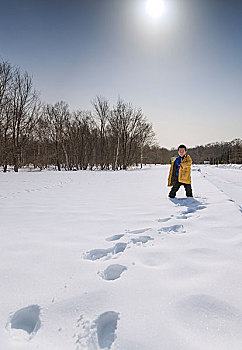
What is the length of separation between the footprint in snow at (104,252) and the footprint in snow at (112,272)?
25 centimetres

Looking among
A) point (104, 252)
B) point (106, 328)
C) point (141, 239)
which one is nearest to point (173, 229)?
point (141, 239)

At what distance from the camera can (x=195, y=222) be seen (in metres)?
3.30

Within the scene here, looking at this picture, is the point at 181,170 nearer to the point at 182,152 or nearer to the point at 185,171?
the point at 185,171

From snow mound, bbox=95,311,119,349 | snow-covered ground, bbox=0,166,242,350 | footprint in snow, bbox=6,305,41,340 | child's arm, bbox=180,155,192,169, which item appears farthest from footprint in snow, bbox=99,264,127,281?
child's arm, bbox=180,155,192,169

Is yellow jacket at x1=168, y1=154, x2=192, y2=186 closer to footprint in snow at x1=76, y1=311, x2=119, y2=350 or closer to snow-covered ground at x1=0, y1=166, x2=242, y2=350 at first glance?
snow-covered ground at x1=0, y1=166, x2=242, y2=350

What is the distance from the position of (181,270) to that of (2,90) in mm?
21533

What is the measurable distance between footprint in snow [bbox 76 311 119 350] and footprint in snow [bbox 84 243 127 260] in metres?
0.86

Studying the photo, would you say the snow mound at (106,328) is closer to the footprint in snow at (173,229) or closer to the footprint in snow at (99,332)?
the footprint in snow at (99,332)

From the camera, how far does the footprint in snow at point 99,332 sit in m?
1.09

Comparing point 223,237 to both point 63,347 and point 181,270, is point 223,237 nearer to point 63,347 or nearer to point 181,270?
point 181,270

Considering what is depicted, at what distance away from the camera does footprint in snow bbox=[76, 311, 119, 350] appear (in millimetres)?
1086

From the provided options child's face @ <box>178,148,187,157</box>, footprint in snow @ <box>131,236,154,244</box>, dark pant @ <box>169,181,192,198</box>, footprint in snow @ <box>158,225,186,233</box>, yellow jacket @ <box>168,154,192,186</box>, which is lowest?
footprint in snow @ <box>158,225,186,233</box>

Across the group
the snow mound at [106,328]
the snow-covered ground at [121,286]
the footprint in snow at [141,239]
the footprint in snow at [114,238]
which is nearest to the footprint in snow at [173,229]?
the snow-covered ground at [121,286]

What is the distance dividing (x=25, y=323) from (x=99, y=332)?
511mm
